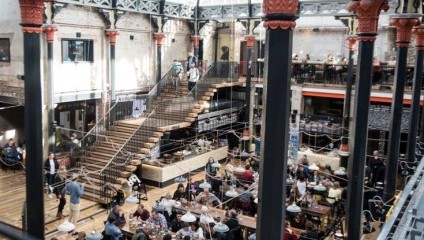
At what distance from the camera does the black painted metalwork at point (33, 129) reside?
271 inches

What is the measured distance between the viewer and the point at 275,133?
4.54 metres

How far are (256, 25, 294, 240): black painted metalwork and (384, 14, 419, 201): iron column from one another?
23.9 ft

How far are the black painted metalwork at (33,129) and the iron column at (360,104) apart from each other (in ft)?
17.9

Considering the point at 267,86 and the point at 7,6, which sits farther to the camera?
the point at 7,6

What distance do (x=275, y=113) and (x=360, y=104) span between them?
441 centimetres

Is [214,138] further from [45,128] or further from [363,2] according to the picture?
[363,2]

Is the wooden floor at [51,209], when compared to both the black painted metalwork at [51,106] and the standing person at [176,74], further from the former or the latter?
the standing person at [176,74]

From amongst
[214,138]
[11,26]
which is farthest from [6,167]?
[214,138]

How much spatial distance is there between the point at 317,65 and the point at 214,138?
615cm

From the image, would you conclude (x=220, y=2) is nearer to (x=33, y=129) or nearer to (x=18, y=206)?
(x=18, y=206)

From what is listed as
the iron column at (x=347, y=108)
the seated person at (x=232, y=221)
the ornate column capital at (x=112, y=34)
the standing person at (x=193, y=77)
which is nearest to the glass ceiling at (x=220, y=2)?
the standing person at (x=193, y=77)

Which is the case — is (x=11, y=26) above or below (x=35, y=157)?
above

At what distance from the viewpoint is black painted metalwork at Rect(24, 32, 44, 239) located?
6.88m

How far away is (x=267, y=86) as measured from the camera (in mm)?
4535
